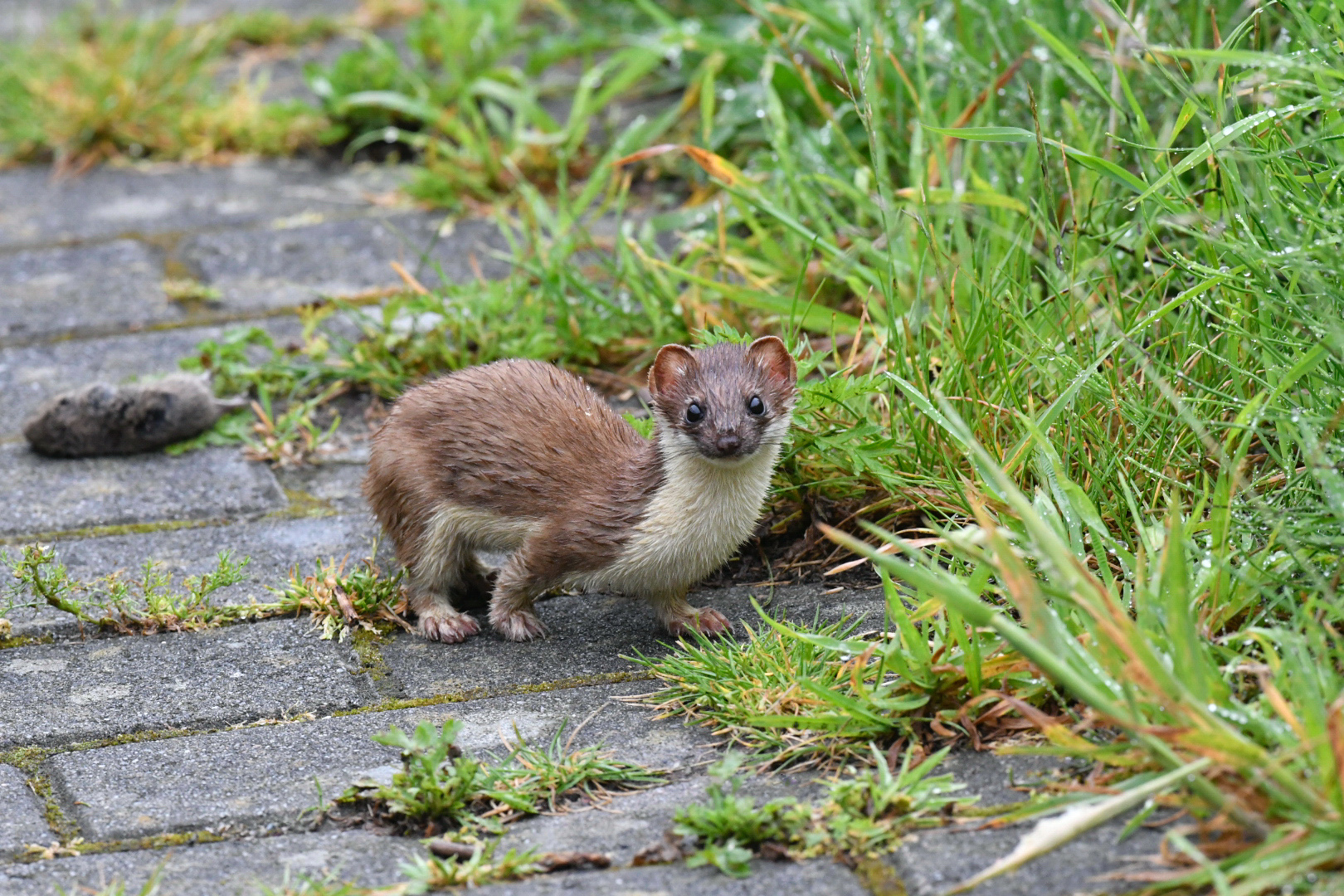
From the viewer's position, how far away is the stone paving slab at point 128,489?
424 cm

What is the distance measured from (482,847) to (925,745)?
0.85 m

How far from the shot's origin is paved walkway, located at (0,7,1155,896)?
2.54m

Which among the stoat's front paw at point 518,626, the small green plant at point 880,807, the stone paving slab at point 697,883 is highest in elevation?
the small green plant at point 880,807

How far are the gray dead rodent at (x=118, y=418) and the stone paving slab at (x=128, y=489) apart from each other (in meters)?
0.04

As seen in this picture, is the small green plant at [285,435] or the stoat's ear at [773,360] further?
the small green plant at [285,435]

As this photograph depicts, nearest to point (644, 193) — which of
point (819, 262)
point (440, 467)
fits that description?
point (819, 262)

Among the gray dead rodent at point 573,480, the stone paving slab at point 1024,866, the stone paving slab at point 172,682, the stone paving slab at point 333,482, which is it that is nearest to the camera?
the stone paving slab at point 1024,866

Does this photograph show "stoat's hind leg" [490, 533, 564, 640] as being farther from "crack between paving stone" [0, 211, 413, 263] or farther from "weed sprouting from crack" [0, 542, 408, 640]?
"crack between paving stone" [0, 211, 413, 263]

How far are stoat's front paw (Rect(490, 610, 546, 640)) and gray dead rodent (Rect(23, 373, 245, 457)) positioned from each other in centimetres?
163

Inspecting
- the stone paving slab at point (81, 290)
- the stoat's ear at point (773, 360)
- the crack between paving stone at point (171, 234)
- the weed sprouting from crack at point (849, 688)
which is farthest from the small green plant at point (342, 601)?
the crack between paving stone at point (171, 234)

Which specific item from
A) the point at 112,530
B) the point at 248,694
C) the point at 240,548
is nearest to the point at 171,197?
the point at 112,530

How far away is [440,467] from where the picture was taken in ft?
12.2

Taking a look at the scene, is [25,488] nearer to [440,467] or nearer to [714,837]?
[440,467]

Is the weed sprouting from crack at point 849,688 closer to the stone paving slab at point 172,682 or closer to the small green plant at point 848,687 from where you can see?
the small green plant at point 848,687
